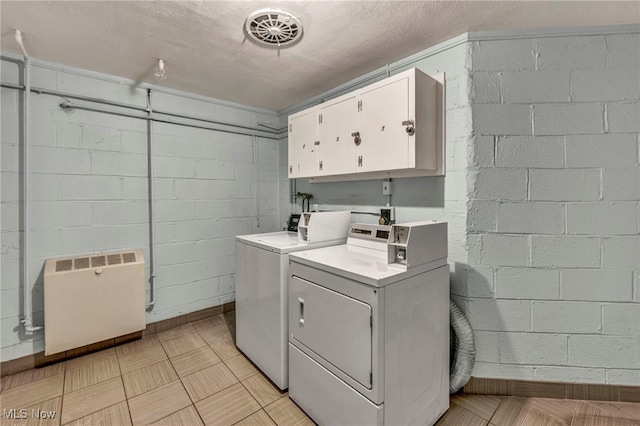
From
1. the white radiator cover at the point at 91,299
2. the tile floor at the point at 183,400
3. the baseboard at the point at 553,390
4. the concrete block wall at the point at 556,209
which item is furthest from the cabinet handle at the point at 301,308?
the white radiator cover at the point at 91,299

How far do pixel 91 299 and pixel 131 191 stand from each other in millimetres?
979

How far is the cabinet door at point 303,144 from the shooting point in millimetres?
2578

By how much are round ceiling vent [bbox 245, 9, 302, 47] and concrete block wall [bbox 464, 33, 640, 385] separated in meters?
1.23

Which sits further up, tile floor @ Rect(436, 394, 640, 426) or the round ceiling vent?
the round ceiling vent

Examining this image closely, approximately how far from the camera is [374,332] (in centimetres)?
136

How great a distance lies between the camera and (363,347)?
1413 millimetres

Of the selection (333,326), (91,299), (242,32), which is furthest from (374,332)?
(91,299)

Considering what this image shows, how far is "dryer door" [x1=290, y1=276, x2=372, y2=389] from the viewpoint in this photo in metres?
1.42

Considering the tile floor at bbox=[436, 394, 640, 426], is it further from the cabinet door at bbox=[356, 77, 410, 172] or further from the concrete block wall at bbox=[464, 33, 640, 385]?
the cabinet door at bbox=[356, 77, 410, 172]

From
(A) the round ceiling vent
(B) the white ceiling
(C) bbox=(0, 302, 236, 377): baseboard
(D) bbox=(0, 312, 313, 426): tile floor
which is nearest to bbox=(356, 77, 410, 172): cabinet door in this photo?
(B) the white ceiling

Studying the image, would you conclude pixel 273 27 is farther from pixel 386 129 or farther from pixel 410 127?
pixel 410 127

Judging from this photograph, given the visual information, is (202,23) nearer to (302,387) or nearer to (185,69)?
(185,69)

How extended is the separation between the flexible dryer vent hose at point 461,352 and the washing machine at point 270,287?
39.8 inches

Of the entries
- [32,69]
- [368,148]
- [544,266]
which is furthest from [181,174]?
[544,266]
